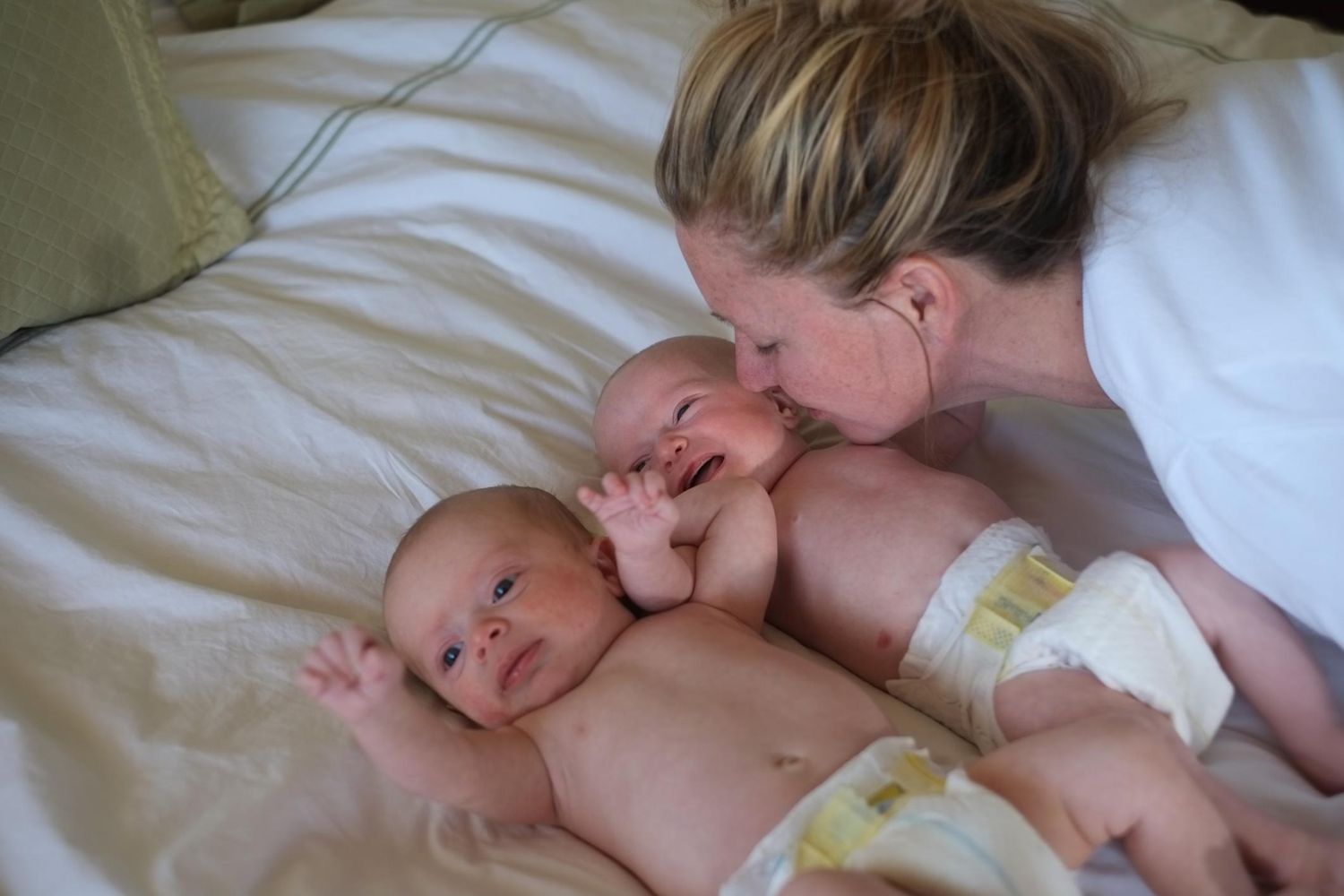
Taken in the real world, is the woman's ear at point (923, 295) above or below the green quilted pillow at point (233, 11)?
below

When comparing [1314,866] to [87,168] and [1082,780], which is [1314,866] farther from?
[87,168]

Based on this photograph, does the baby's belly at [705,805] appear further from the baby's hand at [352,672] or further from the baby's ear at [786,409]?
the baby's ear at [786,409]

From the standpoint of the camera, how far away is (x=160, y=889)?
3.28 ft

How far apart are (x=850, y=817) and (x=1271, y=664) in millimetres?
485

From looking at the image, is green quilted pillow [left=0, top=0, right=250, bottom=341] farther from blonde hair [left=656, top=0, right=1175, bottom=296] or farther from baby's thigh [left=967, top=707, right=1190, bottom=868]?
baby's thigh [left=967, top=707, right=1190, bottom=868]

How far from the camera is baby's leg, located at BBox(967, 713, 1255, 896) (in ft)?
3.29

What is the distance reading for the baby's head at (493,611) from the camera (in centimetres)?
122

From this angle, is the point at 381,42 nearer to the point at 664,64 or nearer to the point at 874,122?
the point at 664,64

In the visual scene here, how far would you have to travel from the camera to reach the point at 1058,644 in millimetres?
1191

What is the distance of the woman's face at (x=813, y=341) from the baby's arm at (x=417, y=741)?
1.58 feet

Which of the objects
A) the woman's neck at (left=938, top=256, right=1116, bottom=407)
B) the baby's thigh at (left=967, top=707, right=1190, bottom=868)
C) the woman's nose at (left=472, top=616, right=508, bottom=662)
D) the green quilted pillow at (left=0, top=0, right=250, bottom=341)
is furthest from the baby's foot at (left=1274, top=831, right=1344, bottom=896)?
the green quilted pillow at (left=0, top=0, right=250, bottom=341)

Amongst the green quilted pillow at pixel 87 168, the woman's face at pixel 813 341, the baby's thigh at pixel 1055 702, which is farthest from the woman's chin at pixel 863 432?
the green quilted pillow at pixel 87 168

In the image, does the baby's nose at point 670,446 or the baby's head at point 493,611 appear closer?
the baby's head at point 493,611

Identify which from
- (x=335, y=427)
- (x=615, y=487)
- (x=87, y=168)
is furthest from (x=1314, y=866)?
(x=87, y=168)
